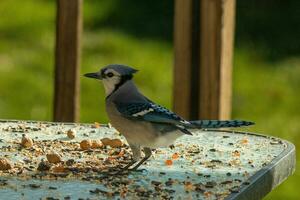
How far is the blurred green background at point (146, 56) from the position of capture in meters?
8.55

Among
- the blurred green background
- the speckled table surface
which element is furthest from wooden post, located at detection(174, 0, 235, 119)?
the blurred green background

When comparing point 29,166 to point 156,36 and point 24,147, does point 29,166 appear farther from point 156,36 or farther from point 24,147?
point 156,36

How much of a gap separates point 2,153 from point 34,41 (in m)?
5.10

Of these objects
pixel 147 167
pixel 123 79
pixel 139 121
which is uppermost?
pixel 123 79

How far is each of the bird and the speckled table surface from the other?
89 mm

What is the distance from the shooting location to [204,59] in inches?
221

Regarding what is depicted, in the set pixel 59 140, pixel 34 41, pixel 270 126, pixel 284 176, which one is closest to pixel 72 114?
pixel 59 140

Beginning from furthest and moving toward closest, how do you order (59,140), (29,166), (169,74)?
1. (169,74)
2. (59,140)
3. (29,166)

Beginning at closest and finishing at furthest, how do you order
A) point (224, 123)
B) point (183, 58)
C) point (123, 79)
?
point (224, 123) → point (123, 79) → point (183, 58)

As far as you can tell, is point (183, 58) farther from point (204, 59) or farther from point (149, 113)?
point (149, 113)

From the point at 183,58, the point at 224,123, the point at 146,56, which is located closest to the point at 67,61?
the point at 183,58

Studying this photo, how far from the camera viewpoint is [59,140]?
4.80 metres

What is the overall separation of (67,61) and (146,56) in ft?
11.7

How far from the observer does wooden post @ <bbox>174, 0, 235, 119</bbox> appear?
219 inches
